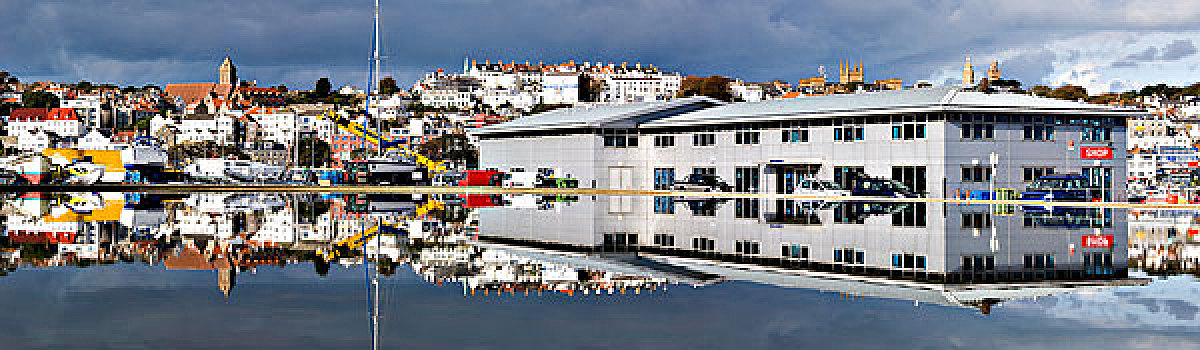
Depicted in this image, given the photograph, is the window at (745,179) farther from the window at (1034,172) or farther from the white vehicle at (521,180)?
the window at (1034,172)

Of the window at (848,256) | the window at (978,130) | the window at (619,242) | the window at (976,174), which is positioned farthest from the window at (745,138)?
the window at (848,256)

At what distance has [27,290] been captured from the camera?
1286cm

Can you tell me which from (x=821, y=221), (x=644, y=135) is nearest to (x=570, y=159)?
(x=644, y=135)

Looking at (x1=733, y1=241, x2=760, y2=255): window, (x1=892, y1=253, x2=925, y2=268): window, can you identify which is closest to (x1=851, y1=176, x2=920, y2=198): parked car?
(x1=733, y1=241, x2=760, y2=255): window

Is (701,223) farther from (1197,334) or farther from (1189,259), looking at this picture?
(1197,334)

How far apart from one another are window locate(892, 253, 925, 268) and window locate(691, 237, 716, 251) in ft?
10.7

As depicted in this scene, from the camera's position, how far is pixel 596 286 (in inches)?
542

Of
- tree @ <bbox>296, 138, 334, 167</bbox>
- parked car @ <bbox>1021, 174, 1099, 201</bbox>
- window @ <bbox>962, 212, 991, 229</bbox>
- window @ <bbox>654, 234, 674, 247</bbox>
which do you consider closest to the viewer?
window @ <bbox>654, 234, 674, 247</bbox>

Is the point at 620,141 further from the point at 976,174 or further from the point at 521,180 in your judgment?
the point at 976,174

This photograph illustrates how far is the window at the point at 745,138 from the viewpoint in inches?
2277

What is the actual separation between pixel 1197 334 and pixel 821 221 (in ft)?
63.6

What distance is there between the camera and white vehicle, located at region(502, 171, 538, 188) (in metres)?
64.5

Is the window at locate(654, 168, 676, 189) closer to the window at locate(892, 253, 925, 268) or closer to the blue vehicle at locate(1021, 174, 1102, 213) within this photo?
the blue vehicle at locate(1021, 174, 1102, 213)

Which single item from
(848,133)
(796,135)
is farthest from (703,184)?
(848,133)
